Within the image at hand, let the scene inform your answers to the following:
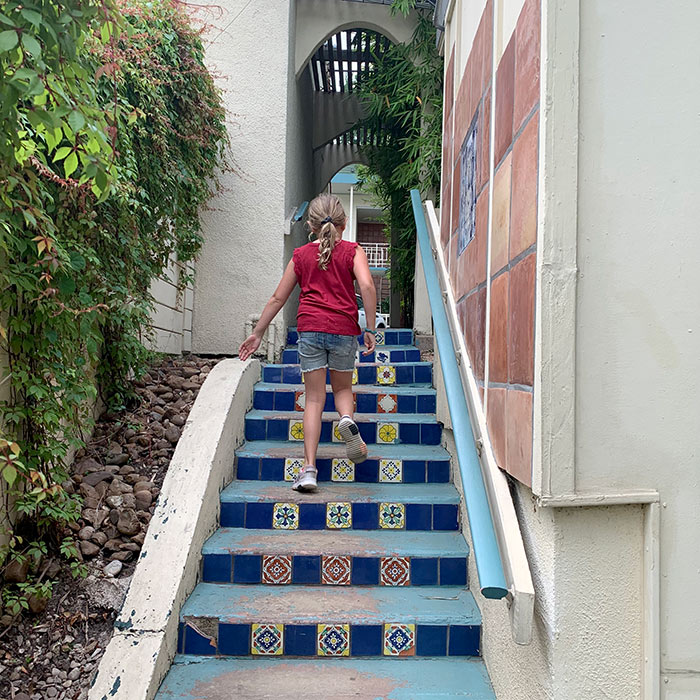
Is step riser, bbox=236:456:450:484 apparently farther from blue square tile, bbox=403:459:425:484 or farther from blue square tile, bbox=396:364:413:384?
blue square tile, bbox=396:364:413:384

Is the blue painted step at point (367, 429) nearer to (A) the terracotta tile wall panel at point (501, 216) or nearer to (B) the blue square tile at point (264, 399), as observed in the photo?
(B) the blue square tile at point (264, 399)

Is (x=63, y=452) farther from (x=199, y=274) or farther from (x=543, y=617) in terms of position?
(x=199, y=274)

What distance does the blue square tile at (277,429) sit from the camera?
12.2 feet

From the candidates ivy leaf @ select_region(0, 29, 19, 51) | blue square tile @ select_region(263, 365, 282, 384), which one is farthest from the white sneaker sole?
ivy leaf @ select_region(0, 29, 19, 51)

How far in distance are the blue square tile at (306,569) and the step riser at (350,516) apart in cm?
29

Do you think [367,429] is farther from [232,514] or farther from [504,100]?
[504,100]

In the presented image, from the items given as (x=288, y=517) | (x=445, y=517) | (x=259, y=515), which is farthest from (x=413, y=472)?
(x=259, y=515)

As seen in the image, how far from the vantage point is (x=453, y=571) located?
2.73 meters

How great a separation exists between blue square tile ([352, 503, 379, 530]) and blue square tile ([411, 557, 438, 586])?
0.35 metres

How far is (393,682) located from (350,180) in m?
19.2

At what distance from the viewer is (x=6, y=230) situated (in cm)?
207

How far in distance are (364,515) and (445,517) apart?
0.38m

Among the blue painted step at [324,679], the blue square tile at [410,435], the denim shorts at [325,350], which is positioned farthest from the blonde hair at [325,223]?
the blue painted step at [324,679]

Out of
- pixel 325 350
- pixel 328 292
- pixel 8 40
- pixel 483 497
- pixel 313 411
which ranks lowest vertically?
pixel 483 497
